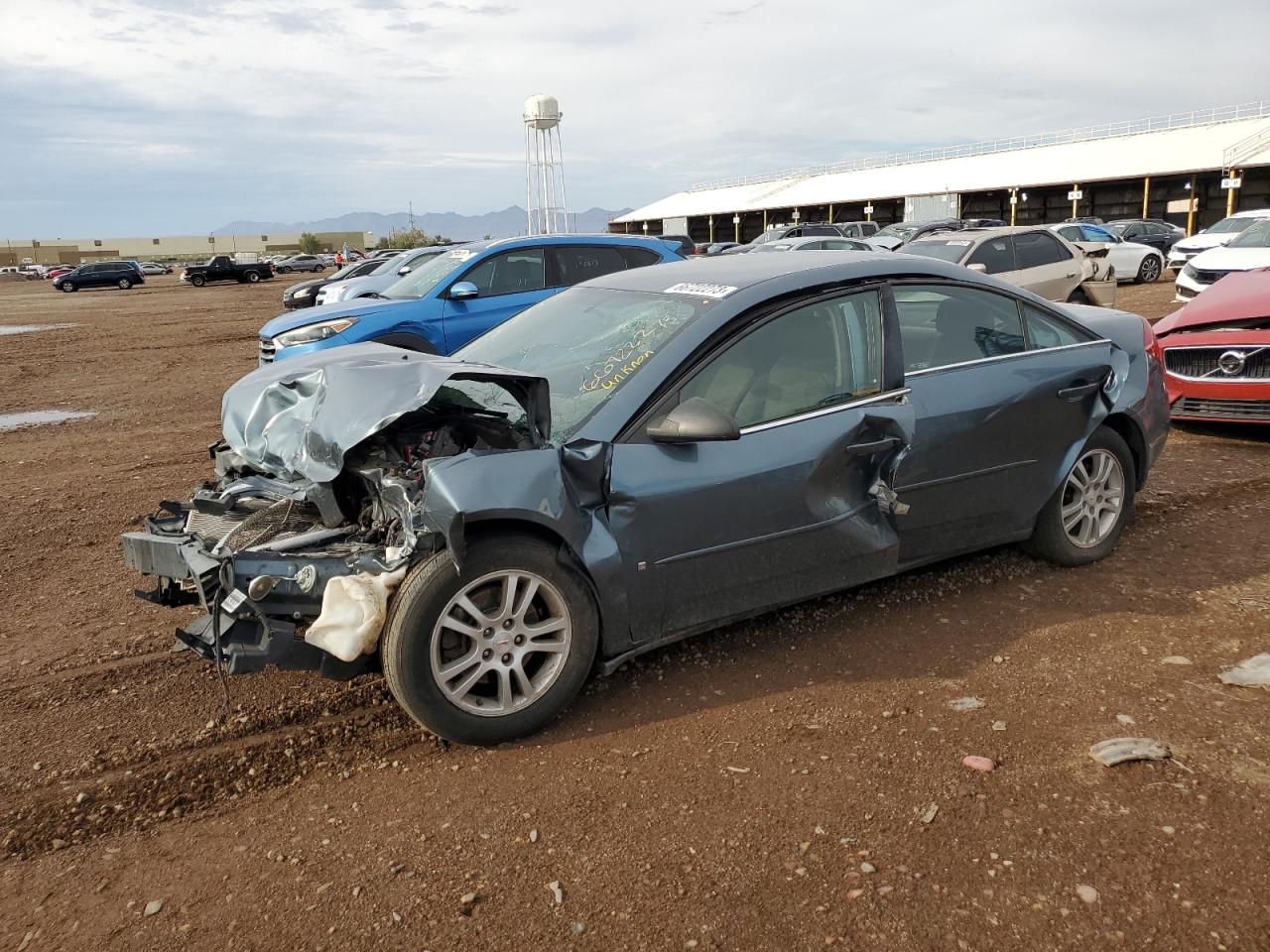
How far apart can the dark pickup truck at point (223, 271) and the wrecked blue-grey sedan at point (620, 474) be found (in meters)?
49.5

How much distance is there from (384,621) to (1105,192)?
53003 mm

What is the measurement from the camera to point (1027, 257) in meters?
13.7

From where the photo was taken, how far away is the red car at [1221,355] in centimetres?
727

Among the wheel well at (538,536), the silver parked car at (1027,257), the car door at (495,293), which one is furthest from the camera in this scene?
the silver parked car at (1027,257)

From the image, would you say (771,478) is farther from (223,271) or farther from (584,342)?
(223,271)

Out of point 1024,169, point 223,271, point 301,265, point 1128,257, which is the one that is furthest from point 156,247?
point 1128,257

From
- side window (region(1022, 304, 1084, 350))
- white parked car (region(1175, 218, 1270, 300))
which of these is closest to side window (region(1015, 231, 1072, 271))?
white parked car (region(1175, 218, 1270, 300))

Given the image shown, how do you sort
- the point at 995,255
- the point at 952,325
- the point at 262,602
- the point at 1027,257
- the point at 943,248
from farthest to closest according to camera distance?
the point at 943,248
the point at 1027,257
the point at 995,255
the point at 952,325
the point at 262,602

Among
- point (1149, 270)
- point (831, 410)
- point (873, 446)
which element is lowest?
point (1149, 270)

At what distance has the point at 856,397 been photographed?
13.5ft

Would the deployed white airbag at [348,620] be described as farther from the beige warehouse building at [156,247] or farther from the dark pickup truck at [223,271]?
the beige warehouse building at [156,247]

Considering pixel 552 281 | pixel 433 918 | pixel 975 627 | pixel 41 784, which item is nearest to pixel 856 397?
pixel 975 627

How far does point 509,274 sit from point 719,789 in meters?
7.93

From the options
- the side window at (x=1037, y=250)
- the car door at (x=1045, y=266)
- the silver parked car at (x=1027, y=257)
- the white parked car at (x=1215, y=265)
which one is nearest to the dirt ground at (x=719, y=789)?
the silver parked car at (x=1027, y=257)
